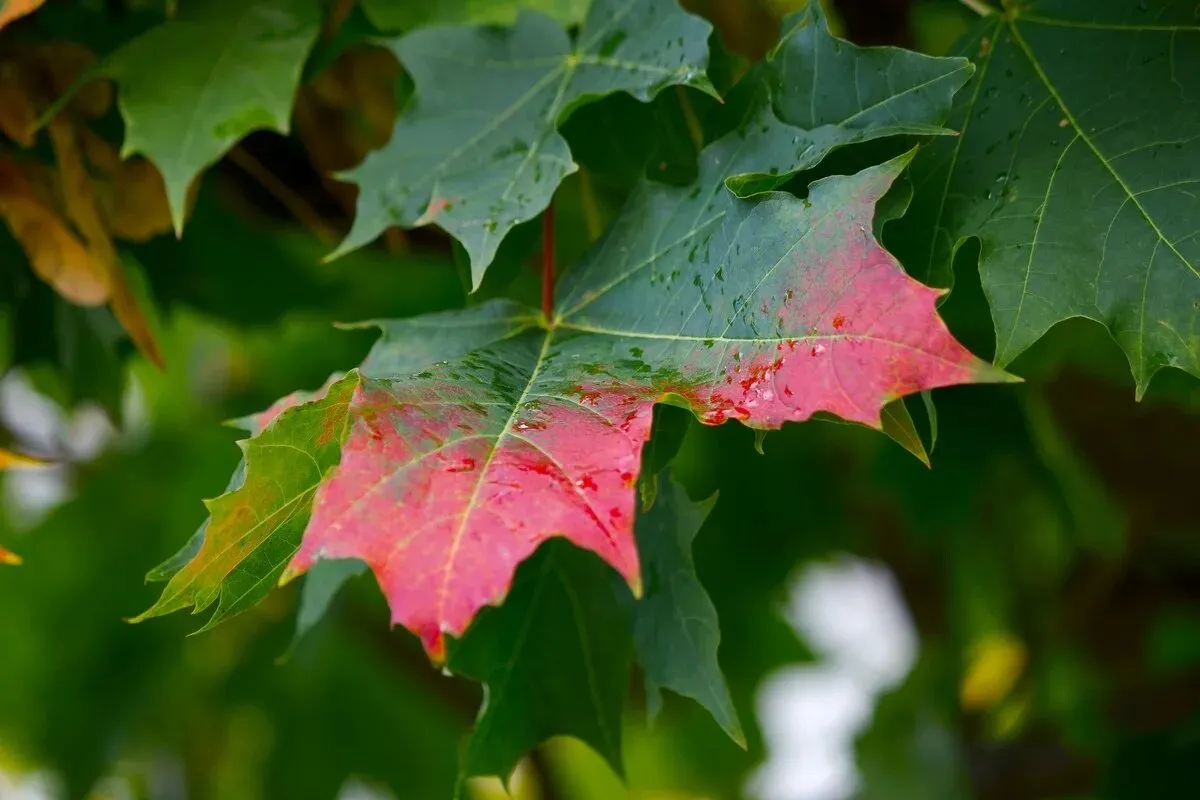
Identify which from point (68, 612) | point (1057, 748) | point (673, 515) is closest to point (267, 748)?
point (68, 612)

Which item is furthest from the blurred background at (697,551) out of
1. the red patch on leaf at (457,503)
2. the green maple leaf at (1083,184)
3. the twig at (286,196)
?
the red patch on leaf at (457,503)

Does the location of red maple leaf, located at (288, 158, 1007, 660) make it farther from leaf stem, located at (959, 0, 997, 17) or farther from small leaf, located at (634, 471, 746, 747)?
leaf stem, located at (959, 0, 997, 17)

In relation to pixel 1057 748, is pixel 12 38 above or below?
above

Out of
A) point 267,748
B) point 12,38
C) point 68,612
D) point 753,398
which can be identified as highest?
point 12,38

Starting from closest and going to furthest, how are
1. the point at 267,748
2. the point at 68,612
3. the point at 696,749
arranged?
the point at 68,612 < the point at 267,748 < the point at 696,749

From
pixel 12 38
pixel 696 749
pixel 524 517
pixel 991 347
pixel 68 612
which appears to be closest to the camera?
pixel 524 517

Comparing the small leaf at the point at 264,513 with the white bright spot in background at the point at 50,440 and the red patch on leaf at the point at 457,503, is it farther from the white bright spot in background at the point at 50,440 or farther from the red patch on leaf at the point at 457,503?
the white bright spot in background at the point at 50,440

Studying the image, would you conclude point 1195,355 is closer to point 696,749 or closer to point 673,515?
point 673,515
